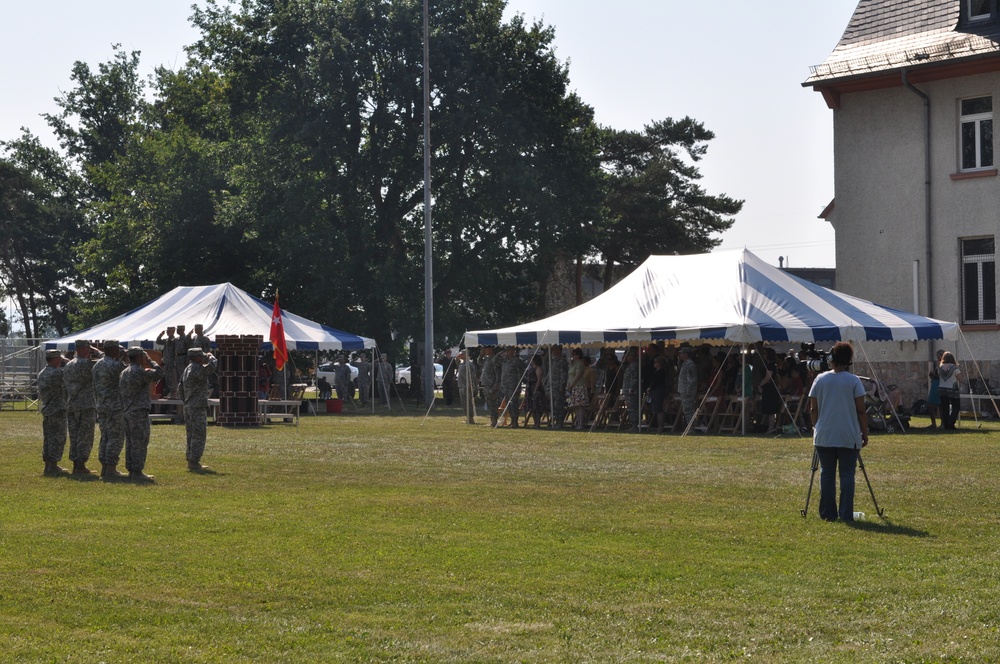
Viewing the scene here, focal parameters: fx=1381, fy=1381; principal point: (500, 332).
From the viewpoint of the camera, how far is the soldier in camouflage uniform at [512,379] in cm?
3108

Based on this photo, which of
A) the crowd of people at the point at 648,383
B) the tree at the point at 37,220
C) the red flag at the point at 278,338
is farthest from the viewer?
the tree at the point at 37,220

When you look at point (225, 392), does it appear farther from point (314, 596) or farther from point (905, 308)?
point (314, 596)

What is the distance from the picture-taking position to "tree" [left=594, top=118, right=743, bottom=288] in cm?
6038

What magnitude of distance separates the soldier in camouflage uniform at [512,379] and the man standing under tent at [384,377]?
10756 mm

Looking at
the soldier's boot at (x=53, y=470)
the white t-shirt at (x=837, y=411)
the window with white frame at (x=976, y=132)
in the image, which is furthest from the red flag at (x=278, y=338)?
the white t-shirt at (x=837, y=411)

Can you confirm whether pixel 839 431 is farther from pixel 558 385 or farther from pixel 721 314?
pixel 558 385

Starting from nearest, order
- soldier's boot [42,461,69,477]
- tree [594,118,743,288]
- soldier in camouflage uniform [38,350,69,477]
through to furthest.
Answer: soldier's boot [42,461,69,477]
soldier in camouflage uniform [38,350,69,477]
tree [594,118,743,288]

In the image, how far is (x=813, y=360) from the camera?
30.0m

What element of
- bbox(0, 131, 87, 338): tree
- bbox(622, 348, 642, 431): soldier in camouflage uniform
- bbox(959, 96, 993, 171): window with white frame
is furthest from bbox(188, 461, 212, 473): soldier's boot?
bbox(0, 131, 87, 338): tree

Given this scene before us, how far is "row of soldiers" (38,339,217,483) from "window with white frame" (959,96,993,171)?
22726 millimetres

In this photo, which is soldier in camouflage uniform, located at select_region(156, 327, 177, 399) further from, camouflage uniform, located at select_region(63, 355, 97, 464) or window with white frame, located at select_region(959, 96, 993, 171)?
window with white frame, located at select_region(959, 96, 993, 171)

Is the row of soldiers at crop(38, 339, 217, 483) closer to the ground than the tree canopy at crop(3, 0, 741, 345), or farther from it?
closer to the ground

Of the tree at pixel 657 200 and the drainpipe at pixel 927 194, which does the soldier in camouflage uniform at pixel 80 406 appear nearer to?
the drainpipe at pixel 927 194

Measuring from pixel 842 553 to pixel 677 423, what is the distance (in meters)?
17.9
